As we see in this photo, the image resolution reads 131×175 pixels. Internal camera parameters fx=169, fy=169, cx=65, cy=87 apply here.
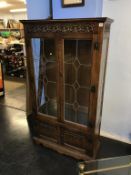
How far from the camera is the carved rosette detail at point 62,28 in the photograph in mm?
1501

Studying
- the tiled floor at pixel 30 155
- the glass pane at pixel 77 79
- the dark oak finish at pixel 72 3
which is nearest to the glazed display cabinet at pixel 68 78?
the glass pane at pixel 77 79

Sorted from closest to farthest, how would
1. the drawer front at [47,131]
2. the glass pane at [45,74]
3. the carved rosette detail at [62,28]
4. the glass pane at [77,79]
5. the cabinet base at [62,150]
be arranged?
the carved rosette detail at [62,28]
the glass pane at [77,79]
the glass pane at [45,74]
the cabinet base at [62,150]
the drawer front at [47,131]

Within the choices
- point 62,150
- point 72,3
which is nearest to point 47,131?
point 62,150

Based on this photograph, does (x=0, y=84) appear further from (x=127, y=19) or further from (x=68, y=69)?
(x=127, y=19)

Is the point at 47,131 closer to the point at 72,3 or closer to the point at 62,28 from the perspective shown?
the point at 62,28

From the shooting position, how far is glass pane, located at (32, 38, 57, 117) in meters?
1.85

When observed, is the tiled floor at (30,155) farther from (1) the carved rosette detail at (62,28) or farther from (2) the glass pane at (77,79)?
(1) the carved rosette detail at (62,28)

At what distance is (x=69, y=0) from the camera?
1967 mm

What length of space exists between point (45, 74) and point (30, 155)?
41.1 inches

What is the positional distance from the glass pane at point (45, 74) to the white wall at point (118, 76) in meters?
0.70

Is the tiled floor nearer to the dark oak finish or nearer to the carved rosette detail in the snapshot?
the carved rosette detail

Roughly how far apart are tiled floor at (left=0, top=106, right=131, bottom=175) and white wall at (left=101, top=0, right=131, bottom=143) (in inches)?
9.0

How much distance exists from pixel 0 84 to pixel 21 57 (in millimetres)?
1992

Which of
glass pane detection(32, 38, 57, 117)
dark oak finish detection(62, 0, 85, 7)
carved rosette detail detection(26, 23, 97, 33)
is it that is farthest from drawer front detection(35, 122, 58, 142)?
dark oak finish detection(62, 0, 85, 7)
